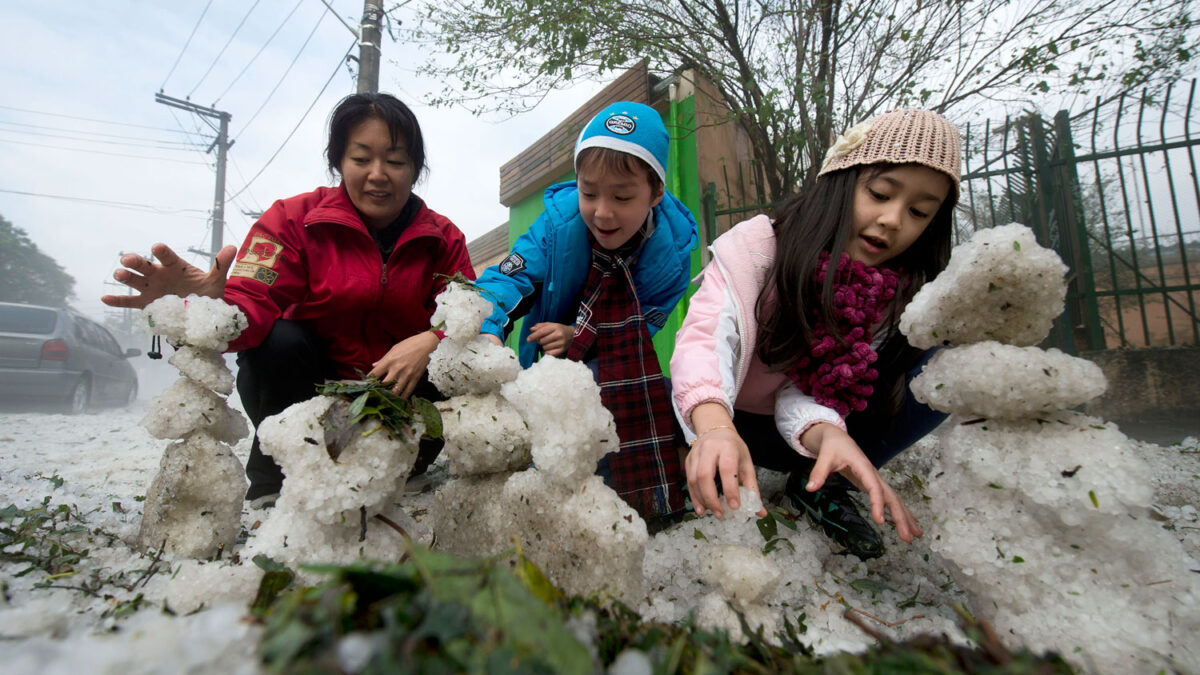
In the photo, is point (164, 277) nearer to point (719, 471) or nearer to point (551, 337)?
point (551, 337)

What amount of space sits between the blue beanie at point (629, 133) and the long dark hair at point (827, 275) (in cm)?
53

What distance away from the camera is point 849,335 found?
153cm

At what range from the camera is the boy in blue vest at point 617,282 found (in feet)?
6.12

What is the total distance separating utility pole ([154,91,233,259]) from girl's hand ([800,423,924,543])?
16.8m

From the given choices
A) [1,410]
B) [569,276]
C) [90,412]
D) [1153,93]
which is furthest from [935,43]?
[90,412]

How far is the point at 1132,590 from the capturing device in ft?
2.80

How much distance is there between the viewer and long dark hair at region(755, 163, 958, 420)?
1.51 m

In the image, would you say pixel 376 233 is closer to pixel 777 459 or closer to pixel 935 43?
pixel 777 459

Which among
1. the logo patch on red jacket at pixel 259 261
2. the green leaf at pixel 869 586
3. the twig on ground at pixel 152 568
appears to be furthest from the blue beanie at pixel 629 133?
the twig on ground at pixel 152 568

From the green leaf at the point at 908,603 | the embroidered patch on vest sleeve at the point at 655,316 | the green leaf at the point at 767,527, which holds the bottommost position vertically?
the green leaf at the point at 908,603

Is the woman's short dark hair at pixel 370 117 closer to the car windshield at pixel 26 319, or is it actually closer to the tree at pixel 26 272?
the car windshield at pixel 26 319

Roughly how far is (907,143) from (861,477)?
0.93m

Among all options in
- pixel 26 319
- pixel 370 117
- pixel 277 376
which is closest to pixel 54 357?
pixel 26 319

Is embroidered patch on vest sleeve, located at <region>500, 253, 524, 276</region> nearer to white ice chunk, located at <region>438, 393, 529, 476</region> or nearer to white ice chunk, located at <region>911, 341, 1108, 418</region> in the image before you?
white ice chunk, located at <region>438, 393, 529, 476</region>
